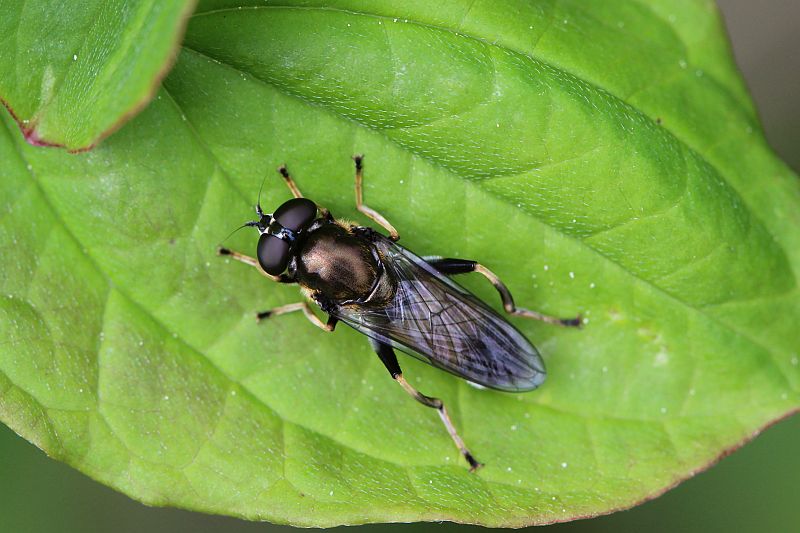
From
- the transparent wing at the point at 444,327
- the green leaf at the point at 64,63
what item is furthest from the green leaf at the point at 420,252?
the green leaf at the point at 64,63

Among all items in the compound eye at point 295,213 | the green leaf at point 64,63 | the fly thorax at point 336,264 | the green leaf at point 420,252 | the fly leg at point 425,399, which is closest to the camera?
the green leaf at point 64,63

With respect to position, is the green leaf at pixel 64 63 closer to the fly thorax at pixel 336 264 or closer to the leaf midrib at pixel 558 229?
the leaf midrib at pixel 558 229

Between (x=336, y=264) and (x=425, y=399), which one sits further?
(x=336, y=264)

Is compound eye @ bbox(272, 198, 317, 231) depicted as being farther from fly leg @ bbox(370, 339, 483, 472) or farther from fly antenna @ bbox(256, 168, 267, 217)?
fly leg @ bbox(370, 339, 483, 472)

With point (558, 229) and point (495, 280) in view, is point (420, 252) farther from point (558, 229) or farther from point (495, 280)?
point (558, 229)

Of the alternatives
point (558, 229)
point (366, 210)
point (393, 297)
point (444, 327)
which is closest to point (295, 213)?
point (366, 210)

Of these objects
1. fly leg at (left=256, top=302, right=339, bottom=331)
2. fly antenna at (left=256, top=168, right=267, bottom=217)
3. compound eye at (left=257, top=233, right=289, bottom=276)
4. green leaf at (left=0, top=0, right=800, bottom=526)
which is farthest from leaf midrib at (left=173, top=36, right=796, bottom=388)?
fly leg at (left=256, top=302, right=339, bottom=331)
